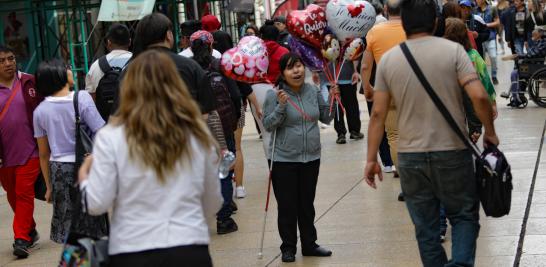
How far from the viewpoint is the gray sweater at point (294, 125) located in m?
7.80

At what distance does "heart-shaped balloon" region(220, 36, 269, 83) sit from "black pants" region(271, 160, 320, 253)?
0.84 meters

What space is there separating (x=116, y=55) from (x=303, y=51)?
1.64m

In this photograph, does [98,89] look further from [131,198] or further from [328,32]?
[131,198]

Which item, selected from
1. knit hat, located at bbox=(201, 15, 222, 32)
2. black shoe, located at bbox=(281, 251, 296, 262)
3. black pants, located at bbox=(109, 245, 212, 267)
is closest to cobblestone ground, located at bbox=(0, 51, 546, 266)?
black shoe, located at bbox=(281, 251, 296, 262)

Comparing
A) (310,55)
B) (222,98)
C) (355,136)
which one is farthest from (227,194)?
(355,136)

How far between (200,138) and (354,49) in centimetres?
573

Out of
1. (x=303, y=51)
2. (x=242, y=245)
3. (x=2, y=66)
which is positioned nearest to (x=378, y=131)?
(x=242, y=245)

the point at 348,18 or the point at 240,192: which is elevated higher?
the point at 348,18

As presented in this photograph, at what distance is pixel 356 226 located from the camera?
9.05 m

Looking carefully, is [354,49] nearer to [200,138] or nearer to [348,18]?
[348,18]

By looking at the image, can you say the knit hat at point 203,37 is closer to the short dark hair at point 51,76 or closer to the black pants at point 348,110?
the short dark hair at point 51,76

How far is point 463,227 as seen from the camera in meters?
5.80

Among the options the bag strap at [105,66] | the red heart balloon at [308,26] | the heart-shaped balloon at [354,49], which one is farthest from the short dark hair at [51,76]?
the heart-shaped balloon at [354,49]

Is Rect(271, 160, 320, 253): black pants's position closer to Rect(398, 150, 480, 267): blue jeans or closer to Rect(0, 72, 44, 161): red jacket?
Rect(398, 150, 480, 267): blue jeans
